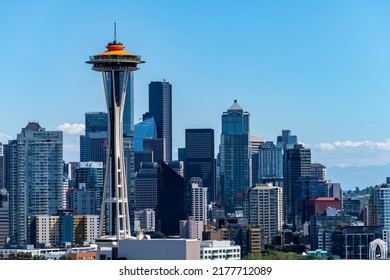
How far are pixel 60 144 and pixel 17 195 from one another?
5491 mm

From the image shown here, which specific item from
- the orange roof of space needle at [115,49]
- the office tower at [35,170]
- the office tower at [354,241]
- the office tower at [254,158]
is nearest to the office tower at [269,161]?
the office tower at [254,158]

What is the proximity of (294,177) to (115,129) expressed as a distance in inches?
1790

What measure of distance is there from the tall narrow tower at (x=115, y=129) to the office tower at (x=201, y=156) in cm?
4294

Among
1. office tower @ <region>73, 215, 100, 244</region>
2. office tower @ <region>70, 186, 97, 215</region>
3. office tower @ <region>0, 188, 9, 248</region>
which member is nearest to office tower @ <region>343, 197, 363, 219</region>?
office tower @ <region>70, 186, 97, 215</region>

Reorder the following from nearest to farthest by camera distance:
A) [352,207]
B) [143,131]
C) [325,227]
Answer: [325,227], [352,207], [143,131]

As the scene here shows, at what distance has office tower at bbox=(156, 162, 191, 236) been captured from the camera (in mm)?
70125

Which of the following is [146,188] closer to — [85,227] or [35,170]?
[35,170]

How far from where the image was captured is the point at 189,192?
7725 cm

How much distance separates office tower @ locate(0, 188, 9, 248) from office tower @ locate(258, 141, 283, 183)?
2181 centimetres

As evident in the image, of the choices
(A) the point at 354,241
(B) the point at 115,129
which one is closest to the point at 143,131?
(A) the point at 354,241

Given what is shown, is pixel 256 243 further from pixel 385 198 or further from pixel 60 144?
pixel 60 144

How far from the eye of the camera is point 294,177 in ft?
278

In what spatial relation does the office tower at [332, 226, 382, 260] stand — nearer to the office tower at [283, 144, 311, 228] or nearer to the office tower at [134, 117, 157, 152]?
the office tower at [283, 144, 311, 228]
